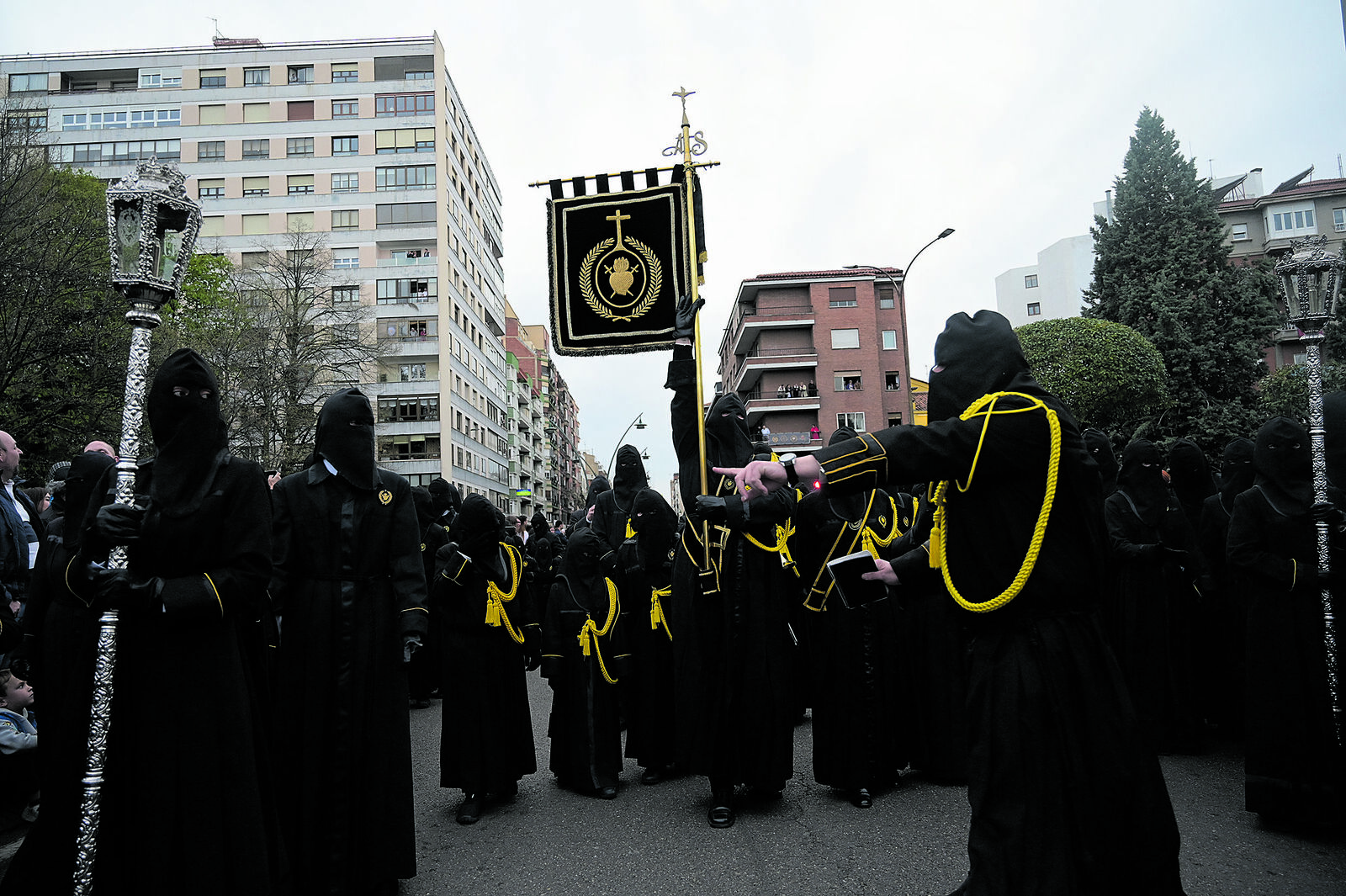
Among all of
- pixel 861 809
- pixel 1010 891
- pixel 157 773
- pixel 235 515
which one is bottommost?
pixel 861 809

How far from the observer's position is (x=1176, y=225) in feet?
126

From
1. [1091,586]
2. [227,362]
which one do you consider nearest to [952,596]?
[1091,586]

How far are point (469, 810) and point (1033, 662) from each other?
4.30m

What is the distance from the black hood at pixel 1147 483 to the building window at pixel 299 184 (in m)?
62.2

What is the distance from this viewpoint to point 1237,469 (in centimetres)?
745

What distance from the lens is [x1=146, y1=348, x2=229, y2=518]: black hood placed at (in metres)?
3.76

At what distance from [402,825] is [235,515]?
6.06 ft

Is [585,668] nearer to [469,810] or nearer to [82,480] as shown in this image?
[469,810]

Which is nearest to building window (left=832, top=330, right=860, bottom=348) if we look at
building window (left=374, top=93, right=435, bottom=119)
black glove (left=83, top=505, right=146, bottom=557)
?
building window (left=374, top=93, right=435, bottom=119)

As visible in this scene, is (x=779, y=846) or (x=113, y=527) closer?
(x=113, y=527)

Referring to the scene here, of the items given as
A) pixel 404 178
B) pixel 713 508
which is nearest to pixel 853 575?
pixel 713 508

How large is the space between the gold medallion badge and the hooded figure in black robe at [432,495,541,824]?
1.82 m

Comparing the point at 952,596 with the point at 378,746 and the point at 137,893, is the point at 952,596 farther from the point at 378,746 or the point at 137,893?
the point at 137,893

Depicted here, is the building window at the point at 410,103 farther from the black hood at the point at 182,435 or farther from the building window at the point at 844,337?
the black hood at the point at 182,435
